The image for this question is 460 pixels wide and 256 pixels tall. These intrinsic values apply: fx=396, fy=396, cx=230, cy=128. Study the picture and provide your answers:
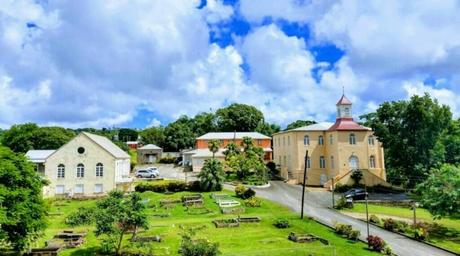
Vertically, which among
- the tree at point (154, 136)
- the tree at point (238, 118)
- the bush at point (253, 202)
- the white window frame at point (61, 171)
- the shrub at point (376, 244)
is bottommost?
the shrub at point (376, 244)

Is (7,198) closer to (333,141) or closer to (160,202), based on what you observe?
(160,202)

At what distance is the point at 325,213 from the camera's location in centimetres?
4125

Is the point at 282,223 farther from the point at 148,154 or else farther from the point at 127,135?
the point at 127,135

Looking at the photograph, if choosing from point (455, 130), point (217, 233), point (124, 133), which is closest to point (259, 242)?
point (217, 233)

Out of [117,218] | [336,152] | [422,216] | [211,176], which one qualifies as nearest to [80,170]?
[211,176]

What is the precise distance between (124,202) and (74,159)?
25.6m

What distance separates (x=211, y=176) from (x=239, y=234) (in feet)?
59.8

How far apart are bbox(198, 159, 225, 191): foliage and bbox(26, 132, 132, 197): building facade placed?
10303mm

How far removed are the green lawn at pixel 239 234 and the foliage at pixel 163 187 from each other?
6.50 meters

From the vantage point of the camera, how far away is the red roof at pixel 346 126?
57844 mm

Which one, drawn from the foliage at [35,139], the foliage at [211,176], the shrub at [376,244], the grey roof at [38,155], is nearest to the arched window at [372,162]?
the foliage at [211,176]

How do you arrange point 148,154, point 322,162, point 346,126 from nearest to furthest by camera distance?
point 346,126 → point 322,162 → point 148,154

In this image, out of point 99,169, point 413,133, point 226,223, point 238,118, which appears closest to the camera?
point 226,223

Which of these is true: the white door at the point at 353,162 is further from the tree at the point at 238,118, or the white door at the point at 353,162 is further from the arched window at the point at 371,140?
the tree at the point at 238,118
